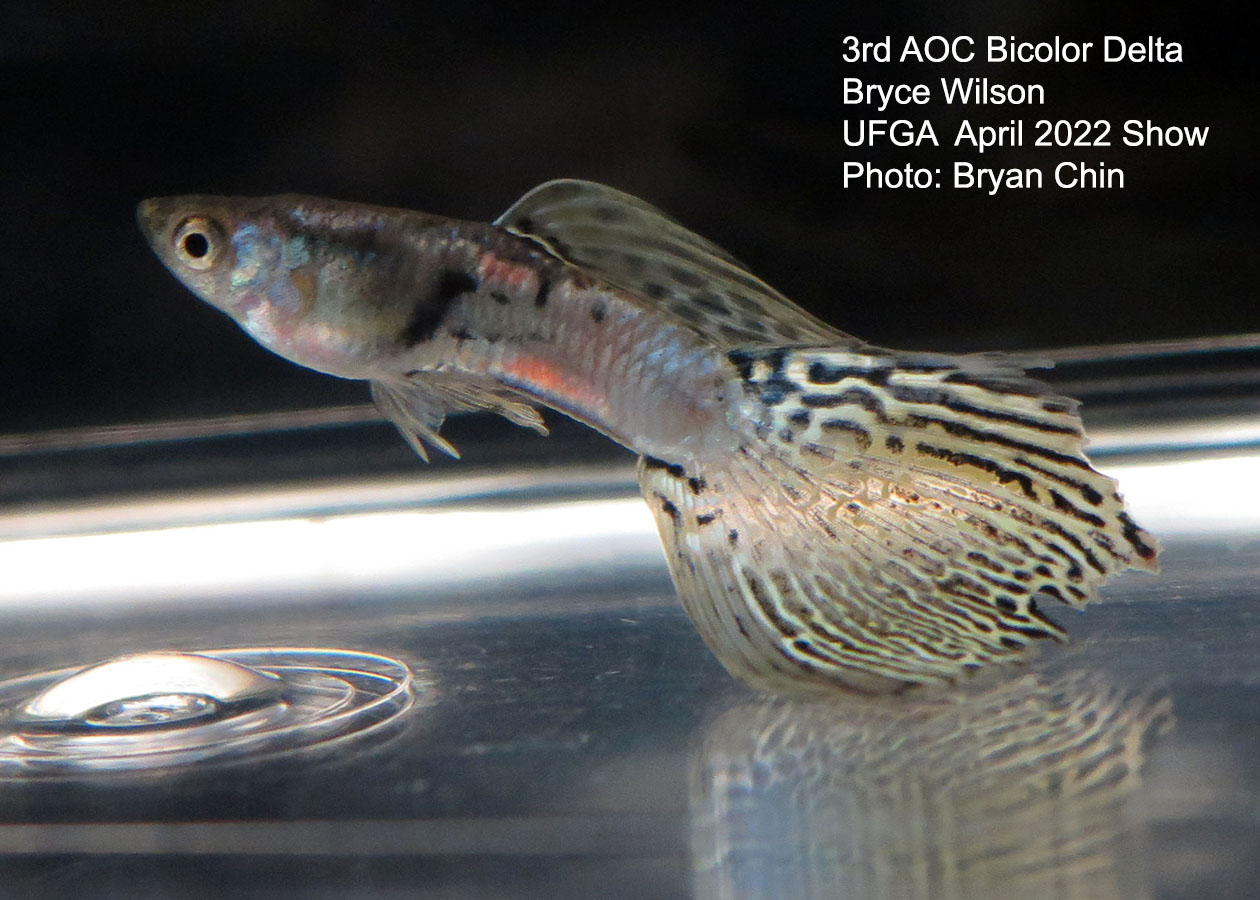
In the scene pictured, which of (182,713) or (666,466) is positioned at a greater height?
(666,466)

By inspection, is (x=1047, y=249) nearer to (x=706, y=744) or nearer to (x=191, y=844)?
(x=706, y=744)

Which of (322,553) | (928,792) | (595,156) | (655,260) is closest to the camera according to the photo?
(928,792)

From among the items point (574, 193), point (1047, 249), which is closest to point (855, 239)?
point (1047, 249)

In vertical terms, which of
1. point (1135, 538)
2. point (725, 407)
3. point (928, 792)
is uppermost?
point (725, 407)

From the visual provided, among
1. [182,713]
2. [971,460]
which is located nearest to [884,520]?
[971,460]

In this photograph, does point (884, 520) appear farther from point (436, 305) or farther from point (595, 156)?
point (595, 156)

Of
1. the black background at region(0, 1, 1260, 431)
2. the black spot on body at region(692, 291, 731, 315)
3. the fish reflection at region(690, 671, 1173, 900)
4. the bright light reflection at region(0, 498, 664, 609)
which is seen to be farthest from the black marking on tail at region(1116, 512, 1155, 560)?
the black background at region(0, 1, 1260, 431)

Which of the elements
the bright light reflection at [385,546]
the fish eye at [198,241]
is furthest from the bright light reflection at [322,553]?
the fish eye at [198,241]
